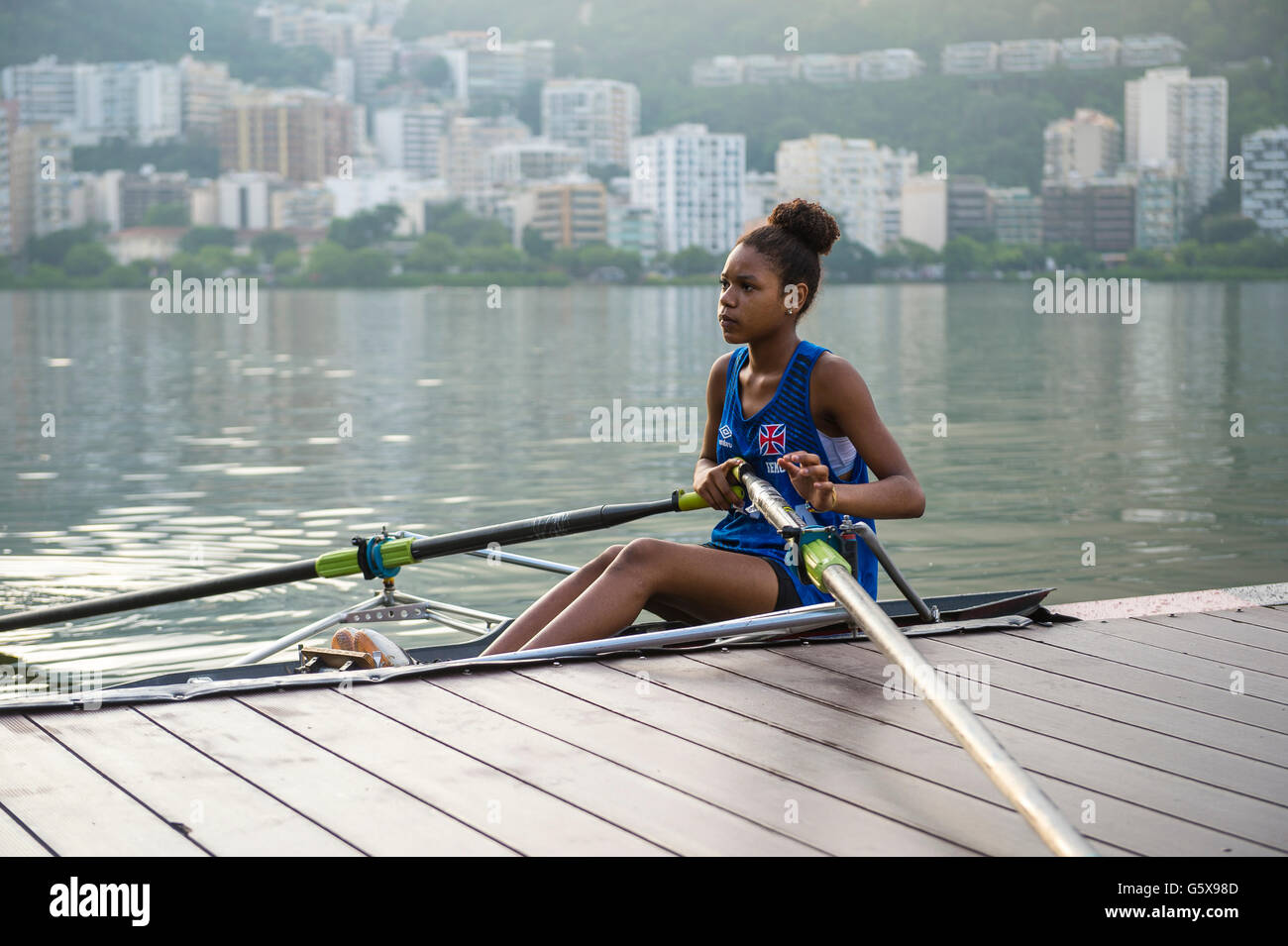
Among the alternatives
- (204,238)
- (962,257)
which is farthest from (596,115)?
(962,257)

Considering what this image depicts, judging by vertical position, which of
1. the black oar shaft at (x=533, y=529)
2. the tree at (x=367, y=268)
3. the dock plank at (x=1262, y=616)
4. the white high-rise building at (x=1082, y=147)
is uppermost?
the white high-rise building at (x=1082, y=147)

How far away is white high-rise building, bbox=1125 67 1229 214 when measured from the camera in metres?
153

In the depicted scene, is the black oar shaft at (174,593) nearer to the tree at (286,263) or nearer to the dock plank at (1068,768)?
the dock plank at (1068,768)

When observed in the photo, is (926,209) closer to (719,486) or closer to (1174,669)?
(719,486)

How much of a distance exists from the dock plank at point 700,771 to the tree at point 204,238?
497ft

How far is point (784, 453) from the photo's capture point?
4.71 meters

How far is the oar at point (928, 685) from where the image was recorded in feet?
Answer: 9.09

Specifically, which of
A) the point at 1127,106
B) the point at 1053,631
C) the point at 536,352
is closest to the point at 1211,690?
the point at 1053,631

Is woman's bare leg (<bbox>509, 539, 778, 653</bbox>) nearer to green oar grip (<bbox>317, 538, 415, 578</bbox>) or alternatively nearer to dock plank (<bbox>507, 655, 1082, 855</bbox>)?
dock plank (<bbox>507, 655, 1082, 855</bbox>)

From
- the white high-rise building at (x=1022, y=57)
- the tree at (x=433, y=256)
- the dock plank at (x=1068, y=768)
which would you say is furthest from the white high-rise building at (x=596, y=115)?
the dock plank at (x=1068, y=768)

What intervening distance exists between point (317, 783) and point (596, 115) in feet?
608

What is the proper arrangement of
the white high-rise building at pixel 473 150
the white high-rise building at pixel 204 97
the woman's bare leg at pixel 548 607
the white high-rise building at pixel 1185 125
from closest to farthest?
the woman's bare leg at pixel 548 607 < the white high-rise building at pixel 1185 125 < the white high-rise building at pixel 473 150 < the white high-rise building at pixel 204 97

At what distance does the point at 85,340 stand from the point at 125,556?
1440 inches

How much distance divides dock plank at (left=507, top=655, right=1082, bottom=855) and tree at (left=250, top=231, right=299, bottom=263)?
14587 centimetres
